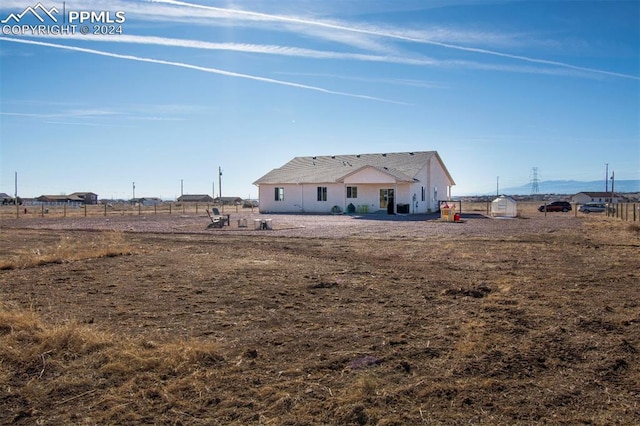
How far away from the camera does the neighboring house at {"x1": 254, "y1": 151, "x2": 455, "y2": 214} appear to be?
4166cm

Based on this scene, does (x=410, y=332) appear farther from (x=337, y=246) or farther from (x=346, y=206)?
(x=346, y=206)

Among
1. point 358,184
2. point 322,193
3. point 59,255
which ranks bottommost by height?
point 59,255

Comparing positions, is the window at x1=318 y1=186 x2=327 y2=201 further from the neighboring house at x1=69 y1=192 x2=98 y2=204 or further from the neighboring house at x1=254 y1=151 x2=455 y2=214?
the neighboring house at x1=69 y1=192 x2=98 y2=204

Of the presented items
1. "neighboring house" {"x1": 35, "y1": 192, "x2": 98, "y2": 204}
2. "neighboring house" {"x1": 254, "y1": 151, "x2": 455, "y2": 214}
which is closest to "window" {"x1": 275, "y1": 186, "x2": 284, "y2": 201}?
"neighboring house" {"x1": 254, "y1": 151, "x2": 455, "y2": 214}

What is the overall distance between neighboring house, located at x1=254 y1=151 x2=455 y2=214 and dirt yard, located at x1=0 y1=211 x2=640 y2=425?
31.0m

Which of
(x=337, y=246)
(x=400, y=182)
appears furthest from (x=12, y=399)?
(x=400, y=182)

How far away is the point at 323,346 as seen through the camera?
5.39 meters

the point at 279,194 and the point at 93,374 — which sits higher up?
the point at 279,194

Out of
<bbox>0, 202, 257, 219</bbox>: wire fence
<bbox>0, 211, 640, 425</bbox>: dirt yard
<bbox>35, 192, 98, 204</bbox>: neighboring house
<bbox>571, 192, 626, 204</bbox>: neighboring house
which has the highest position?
<bbox>35, 192, 98, 204</bbox>: neighboring house

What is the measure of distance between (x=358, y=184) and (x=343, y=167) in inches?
A: 213

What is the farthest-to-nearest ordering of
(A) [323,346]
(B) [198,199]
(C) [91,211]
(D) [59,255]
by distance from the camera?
(B) [198,199] < (C) [91,211] < (D) [59,255] < (A) [323,346]

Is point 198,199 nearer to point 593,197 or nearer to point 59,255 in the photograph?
point 593,197

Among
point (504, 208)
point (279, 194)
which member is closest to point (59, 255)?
point (504, 208)

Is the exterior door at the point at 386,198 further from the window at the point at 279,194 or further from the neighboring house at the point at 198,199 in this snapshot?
the neighboring house at the point at 198,199
